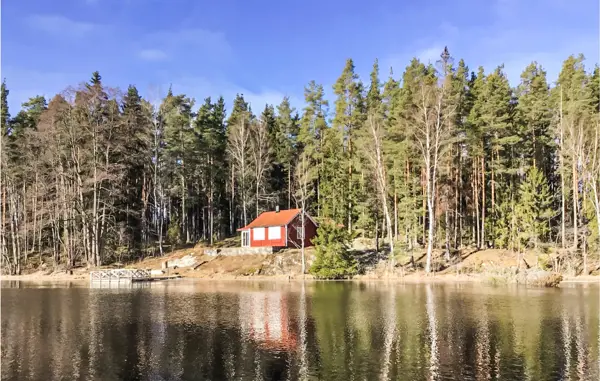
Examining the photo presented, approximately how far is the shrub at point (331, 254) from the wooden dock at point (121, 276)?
14904mm

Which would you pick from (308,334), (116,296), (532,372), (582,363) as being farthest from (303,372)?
(116,296)

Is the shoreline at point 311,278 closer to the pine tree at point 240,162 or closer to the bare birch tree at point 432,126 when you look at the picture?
the bare birch tree at point 432,126

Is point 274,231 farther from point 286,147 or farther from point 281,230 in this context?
point 286,147

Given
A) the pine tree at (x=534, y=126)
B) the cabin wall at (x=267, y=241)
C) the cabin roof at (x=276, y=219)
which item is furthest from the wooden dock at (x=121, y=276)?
the pine tree at (x=534, y=126)

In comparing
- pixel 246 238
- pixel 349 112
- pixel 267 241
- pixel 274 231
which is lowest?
pixel 267 241

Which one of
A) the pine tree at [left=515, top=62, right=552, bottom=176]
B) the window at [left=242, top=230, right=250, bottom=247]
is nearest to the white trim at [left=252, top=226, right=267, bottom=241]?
the window at [left=242, top=230, right=250, bottom=247]

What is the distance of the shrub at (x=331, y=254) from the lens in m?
43.5

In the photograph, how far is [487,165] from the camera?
51156 mm

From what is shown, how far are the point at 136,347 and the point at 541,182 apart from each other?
3952cm

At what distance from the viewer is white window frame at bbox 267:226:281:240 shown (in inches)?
2156

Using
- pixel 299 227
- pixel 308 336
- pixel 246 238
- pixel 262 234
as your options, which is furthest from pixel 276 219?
pixel 308 336

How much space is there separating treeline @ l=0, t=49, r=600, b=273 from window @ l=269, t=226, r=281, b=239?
17.1ft

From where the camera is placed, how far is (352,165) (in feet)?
188

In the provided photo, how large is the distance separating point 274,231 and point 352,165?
12.0 metres
